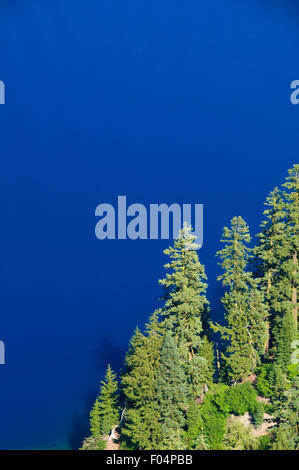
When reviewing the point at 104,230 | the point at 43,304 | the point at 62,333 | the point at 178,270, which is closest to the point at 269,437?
the point at 178,270

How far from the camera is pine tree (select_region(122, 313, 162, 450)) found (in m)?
36.5

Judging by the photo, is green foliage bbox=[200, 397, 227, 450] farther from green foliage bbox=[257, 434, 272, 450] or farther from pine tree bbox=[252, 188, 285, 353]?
pine tree bbox=[252, 188, 285, 353]

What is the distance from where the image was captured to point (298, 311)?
142ft

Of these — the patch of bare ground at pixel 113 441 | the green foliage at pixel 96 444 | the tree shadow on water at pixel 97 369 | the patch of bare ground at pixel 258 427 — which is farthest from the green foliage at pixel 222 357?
the tree shadow on water at pixel 97 369

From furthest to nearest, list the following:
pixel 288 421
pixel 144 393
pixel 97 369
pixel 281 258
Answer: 1. pixel 97 369
2. pixel 281 258
3. pixel 144 393
4. pixel 288 421

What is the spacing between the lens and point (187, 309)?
40.0 m

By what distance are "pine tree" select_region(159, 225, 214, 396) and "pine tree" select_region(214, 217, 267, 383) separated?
2168 millimetres

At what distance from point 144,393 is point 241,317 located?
10.6 meters

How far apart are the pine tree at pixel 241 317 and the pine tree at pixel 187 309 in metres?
2.17

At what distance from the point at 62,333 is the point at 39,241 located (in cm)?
3466

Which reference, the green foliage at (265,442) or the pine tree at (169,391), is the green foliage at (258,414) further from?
the pine tree at (169,391)

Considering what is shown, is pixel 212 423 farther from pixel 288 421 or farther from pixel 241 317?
pixel 241 317

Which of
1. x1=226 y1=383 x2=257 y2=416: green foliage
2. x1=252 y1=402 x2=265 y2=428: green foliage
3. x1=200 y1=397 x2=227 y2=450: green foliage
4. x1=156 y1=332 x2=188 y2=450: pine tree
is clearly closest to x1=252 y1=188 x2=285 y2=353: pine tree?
x1=226 y1=383 x2=257 y2=416: green foliage

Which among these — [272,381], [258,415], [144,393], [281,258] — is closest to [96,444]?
[144,393]
